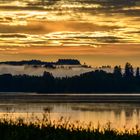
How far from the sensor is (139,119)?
53.6 m

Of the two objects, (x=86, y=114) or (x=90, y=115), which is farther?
(x=86, y=114)

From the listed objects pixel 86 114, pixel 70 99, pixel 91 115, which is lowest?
pixel 70 99

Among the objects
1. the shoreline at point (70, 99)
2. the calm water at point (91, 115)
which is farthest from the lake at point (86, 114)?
the shoreline at point (70, 99)

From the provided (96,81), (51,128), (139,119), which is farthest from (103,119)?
(96,81)

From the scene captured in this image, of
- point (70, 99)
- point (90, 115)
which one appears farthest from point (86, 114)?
point (70, 99)

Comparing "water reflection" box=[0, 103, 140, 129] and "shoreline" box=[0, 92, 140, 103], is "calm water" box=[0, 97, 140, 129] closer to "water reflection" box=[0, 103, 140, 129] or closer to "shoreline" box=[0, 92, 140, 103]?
"water reflection" box=[0, 103, 140, 129]

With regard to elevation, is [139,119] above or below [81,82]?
above

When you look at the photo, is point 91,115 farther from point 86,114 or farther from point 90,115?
point 86,114

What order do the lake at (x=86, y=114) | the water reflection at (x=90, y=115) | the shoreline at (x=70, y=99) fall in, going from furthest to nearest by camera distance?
the shoreline at (x=70, y=99), the lake at (x=86, y=114), the water reflection at (x=90, y=115)

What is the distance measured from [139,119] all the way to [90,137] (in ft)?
98.5

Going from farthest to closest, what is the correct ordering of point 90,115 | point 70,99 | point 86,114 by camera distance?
1. point 70,99
2. point 86,114
3. point 90,115

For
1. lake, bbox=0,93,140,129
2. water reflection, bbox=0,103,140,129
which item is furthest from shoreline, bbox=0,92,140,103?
water reflection, bbox=0,103,140,129

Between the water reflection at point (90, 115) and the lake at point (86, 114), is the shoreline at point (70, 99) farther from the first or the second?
the water reflection at point (90, 115)

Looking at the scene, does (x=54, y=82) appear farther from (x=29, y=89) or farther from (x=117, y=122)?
(x=117, y=122)
